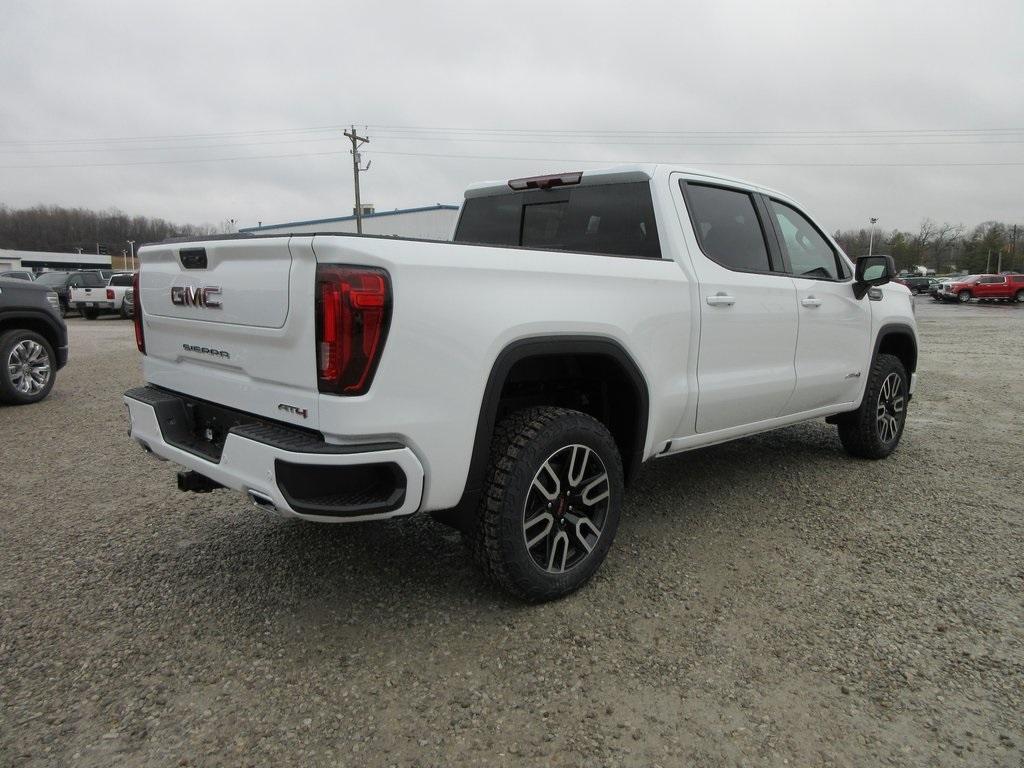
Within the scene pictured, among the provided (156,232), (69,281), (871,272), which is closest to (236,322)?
(871,272)

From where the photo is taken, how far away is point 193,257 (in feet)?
9.10

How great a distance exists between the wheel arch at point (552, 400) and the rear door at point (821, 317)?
140 cm

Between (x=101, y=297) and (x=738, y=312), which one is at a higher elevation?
(x=738, y=312)

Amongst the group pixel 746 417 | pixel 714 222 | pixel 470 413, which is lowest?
pixel 746 417

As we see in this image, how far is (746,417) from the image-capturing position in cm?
377

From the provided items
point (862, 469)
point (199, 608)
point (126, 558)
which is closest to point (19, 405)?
point (126, 558)

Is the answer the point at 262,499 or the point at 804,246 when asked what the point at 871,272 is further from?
the point at 262,499

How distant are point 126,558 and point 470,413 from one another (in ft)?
6.83

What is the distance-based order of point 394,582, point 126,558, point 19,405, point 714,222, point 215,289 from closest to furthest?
point 215,289, point 394,582, point 126,558, point 714,222, point 19,405

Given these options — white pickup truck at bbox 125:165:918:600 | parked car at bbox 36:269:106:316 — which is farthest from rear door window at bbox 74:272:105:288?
white pickup truck at bbox 125:165:918:600

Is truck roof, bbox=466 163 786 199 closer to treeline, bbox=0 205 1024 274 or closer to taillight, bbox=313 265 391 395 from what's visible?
taillight, bbox=313 265 391 395

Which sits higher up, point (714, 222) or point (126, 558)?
point (714, 222)

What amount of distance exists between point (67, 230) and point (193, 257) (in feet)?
332

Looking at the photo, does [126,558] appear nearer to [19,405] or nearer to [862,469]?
[862,469]
